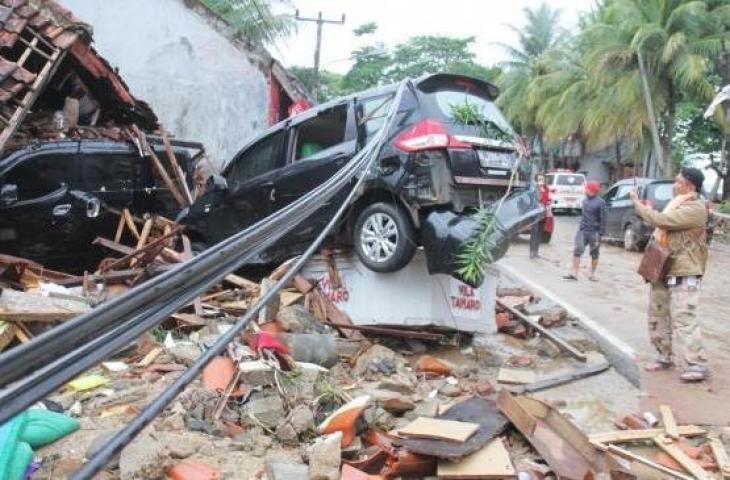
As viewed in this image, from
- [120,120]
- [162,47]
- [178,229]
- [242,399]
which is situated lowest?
[242,399]

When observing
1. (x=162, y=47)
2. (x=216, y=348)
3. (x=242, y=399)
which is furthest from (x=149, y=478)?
(x=162, y=47)

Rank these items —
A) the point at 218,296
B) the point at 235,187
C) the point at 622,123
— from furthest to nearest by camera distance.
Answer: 1. the point at 622,123
2. the point at 235,187
3. the point at 218,296

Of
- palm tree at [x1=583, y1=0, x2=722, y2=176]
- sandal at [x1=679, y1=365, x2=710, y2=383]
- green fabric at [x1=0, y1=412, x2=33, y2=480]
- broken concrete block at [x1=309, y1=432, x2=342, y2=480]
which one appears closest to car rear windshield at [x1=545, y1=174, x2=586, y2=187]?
palm tree at [x1=583, y1=0, x2=722, y2=176]

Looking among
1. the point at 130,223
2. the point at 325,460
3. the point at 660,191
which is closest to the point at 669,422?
the point at 325,460

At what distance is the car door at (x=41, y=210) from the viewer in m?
8.16

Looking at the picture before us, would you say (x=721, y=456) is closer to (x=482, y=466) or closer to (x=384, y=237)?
(x=482, y=466)

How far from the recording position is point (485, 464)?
152 inches

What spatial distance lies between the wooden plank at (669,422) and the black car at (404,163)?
76.9 inches

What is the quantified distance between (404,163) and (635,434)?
9.26 ft

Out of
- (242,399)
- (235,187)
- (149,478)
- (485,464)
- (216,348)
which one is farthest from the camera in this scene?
(235,187)

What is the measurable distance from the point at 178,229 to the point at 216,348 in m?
6.46

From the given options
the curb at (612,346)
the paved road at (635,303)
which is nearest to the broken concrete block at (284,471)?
the paved road at (635,303)

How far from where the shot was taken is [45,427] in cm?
399

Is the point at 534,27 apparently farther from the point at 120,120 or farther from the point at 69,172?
the point at 69,172
